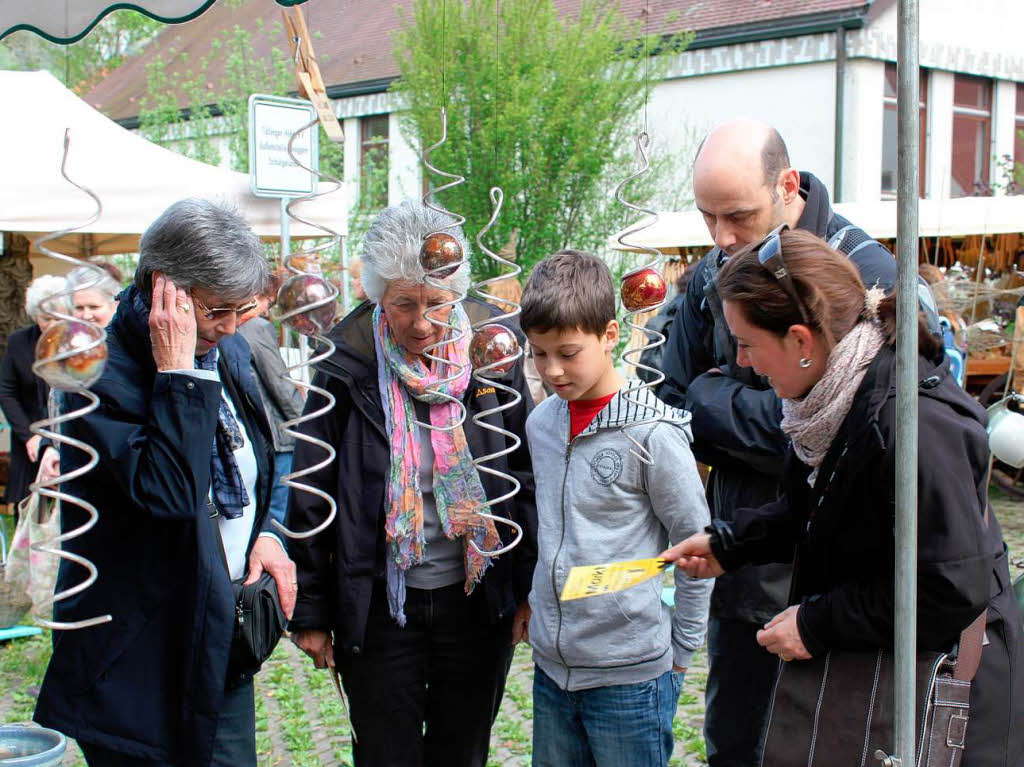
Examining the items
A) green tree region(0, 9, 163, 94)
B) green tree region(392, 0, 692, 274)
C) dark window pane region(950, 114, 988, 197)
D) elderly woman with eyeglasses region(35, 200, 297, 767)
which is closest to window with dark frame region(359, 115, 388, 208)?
green tree region(392, 0, 692, 274)

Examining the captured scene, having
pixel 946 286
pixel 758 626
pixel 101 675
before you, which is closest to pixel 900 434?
pixel 758 626

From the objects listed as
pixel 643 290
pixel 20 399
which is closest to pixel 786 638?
pixel 643 290

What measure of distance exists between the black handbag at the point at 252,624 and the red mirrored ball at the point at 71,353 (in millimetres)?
626

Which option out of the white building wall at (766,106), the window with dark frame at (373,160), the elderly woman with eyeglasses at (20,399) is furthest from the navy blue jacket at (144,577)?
the white building wall at (766,106)

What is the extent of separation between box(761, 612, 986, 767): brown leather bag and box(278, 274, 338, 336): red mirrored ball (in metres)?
1.10

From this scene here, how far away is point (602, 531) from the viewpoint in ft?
8.27

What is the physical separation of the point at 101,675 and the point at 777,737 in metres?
1.35

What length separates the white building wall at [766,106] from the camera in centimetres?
1588

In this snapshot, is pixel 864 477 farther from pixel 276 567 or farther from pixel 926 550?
pixel 276 567

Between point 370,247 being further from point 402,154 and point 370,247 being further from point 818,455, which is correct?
point 402,154

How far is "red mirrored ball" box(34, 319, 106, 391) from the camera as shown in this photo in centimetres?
183

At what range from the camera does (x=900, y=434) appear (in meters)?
1.59

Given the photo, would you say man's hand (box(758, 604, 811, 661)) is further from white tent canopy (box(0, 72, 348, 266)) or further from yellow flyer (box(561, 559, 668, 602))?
white tent canopy (box(0, 72, 348, 266))

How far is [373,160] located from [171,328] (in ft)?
50.7
